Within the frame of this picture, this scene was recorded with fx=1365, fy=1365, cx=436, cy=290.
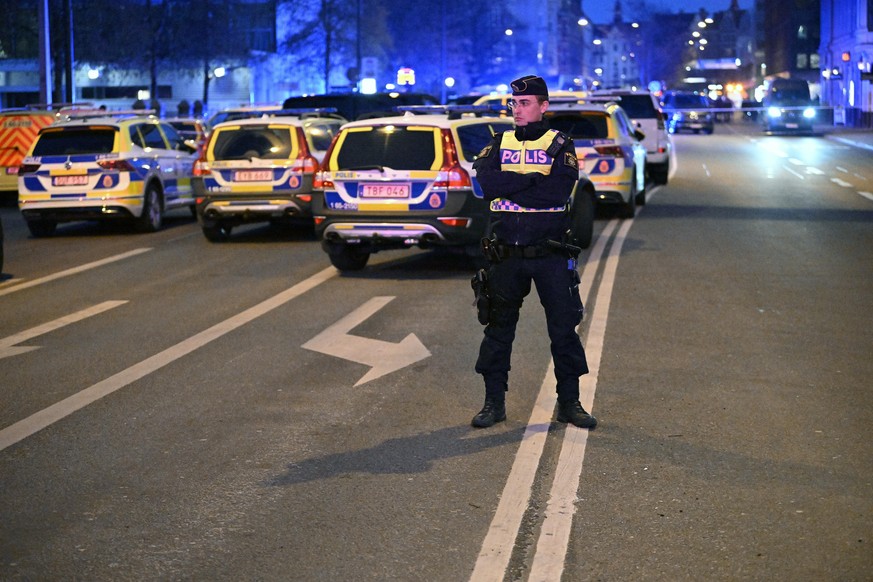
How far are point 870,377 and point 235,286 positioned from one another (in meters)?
6.71

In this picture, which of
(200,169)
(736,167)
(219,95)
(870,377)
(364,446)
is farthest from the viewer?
(219,95)

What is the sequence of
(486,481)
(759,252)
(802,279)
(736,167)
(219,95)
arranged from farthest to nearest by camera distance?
(219,95)
(736,167)
(759,252)
(802,279)
(486,481)

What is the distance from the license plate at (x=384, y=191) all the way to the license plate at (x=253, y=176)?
367 cm

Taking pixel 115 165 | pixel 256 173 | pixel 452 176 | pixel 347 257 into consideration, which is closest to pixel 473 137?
pixel 452 176

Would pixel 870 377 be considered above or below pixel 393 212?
below

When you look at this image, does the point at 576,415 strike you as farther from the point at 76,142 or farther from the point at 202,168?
the point at 76,142

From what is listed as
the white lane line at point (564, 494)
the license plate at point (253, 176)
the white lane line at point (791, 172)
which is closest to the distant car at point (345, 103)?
the white lane line at point (791, 172)

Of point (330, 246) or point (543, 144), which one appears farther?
point (330, 246)

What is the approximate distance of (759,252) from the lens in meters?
15.5

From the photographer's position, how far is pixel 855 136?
5894 cm

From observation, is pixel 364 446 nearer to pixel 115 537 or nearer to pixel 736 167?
pixel 115 537

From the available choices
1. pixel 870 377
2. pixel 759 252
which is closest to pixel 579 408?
pixel 870 377

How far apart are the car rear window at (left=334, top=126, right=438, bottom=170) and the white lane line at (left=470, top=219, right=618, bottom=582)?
5.29 m

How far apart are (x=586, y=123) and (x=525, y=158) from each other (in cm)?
1286
